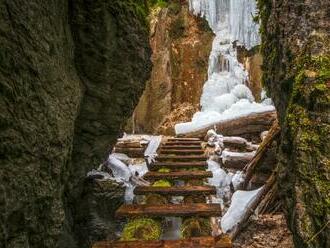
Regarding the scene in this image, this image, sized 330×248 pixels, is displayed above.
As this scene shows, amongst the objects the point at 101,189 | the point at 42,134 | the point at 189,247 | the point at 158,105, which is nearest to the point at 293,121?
the point at 189,247

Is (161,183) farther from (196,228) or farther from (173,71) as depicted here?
(173,71)

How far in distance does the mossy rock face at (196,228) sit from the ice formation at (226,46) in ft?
37.3

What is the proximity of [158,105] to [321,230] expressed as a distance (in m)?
15.4

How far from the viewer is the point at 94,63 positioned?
4047 mm


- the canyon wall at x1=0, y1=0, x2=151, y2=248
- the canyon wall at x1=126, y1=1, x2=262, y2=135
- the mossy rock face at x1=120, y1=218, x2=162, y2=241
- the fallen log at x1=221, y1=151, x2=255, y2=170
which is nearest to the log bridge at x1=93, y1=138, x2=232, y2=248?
the mossy rock face at x1=120, y1=218, x2=162, y2=241

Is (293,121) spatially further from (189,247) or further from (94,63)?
(94,63)

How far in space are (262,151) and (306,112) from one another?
3826 millimetres

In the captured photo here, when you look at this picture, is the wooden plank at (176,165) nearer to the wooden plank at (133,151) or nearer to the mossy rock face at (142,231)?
the mossy rock face at (142,231)

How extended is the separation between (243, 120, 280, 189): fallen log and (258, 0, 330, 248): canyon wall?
246cm

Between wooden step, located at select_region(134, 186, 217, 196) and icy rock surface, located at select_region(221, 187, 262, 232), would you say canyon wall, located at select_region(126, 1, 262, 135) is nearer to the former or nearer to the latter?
icy rock surface, located at select_region(221, 187, 262, 232)

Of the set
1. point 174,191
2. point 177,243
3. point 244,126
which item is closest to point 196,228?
point 177,243

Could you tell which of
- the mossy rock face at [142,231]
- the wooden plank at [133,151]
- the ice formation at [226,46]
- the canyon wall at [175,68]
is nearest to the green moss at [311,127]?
the mossy rock face at [142,231]

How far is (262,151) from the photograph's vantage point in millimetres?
6297

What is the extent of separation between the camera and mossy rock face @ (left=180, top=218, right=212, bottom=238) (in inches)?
138
